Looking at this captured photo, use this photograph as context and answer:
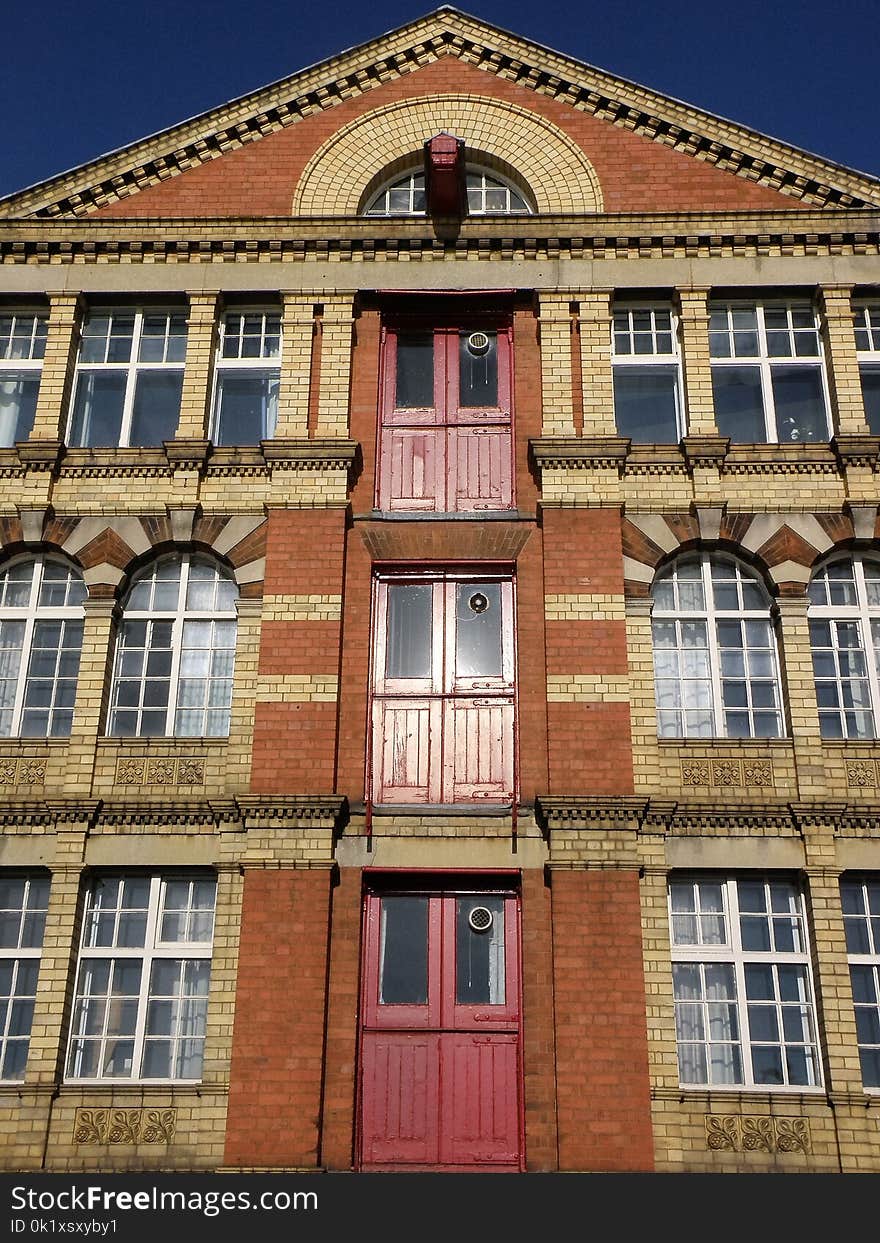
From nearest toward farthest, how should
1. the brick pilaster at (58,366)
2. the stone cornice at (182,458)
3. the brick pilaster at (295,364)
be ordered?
1. the stone cornice at (182,458)
2. the brick pilaster at (295,364)
3. the brick pilaster at (58,366)

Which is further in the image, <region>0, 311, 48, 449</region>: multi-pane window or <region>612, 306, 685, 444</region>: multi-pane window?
<region>0, 311, 48, 449</region>: multi-pane window

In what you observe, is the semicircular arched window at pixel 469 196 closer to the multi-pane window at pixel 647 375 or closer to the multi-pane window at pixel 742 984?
the multi-pane window at pixel 647 375

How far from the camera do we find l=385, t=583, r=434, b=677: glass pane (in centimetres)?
1566

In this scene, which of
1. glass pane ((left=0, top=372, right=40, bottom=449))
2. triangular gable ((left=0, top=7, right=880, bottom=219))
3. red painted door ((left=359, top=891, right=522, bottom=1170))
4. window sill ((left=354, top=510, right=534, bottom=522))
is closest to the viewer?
red painted door ((left=359, top=891, right=522, bottom=1170))

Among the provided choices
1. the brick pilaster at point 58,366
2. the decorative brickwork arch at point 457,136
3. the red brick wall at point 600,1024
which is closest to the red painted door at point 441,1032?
the red brick wall at point 600,1024

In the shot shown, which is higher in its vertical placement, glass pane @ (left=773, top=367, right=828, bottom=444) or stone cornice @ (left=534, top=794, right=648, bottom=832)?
glass pane @ (left=773, top=367, right=828, bottom=444)

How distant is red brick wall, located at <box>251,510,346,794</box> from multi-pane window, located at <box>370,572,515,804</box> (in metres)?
0.65

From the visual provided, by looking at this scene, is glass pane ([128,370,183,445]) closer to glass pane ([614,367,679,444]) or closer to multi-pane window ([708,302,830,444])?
glass pane ([614,367,679,444])

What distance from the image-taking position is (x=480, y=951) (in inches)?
566

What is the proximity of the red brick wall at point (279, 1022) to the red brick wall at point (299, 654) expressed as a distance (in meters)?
1.14

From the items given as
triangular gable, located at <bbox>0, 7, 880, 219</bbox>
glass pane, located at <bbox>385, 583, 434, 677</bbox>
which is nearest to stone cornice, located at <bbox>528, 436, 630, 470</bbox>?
glass pane, located at <bbox>385, 583, 434, 677</bbox>

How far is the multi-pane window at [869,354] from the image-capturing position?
16.9 metres

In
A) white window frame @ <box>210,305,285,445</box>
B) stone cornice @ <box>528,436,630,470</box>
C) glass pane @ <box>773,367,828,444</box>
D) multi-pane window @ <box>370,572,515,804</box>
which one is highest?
white window frame @ <box>210,305,285,445</box>

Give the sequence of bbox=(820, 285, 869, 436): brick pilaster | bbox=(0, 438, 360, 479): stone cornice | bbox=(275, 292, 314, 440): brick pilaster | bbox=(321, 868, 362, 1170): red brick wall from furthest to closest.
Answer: bbox=(275, 292, 314, 440): brick pilaster, bbox=(820, 285, 869, 436): brick pilaster, bbox=(0, 438, 360, 479): stone cornice, bbox=(321, 868, 362, 1170): red brick wall
